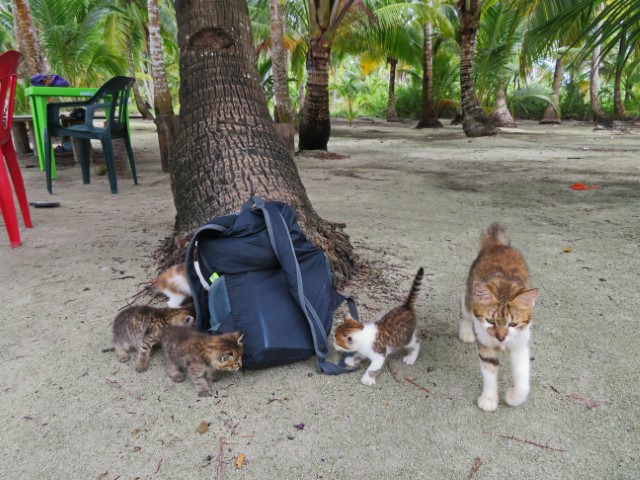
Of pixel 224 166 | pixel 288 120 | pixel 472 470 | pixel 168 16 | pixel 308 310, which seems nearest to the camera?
pixel 472 470

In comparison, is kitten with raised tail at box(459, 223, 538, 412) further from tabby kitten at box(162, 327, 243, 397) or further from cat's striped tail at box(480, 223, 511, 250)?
tabby kitten at box(162, 327, 243, 397)

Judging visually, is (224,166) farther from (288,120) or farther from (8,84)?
(288,120)

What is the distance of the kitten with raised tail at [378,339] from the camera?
8.62 ft

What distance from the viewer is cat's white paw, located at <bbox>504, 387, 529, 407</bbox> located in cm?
229

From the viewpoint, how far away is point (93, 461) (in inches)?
80.9

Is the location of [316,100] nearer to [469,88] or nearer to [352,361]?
[469,88]

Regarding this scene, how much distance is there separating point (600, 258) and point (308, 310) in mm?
3014

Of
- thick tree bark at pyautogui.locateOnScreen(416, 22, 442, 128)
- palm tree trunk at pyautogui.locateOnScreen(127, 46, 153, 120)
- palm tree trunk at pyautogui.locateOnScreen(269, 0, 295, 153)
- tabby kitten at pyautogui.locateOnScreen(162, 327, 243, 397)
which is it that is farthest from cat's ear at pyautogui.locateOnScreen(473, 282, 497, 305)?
palm tree trunk at pyautogui.locateOnScreen(127, 46, 153, 120)

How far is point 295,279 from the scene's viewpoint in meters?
2.74

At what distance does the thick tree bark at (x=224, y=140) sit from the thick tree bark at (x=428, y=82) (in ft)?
52.9

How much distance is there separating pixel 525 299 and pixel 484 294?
182mm

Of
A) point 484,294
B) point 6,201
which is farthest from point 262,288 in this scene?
point 6,201

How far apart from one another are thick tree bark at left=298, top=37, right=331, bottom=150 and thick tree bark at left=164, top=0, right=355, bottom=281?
6.58m

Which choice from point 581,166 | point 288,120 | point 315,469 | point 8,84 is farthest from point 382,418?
point 288,120
